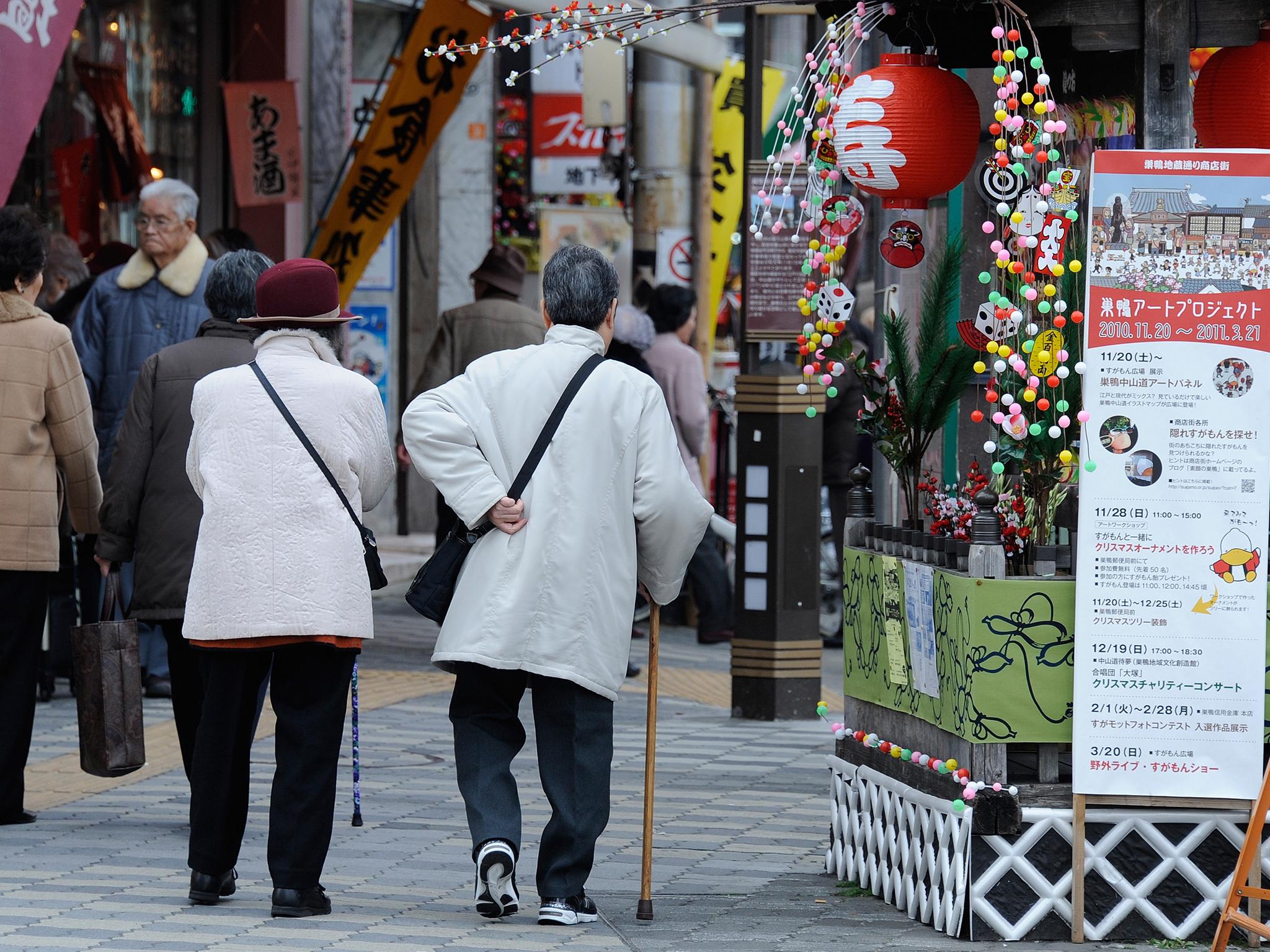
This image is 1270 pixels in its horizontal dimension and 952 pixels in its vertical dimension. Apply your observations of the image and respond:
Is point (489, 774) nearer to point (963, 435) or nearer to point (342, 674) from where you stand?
point (342, 674)

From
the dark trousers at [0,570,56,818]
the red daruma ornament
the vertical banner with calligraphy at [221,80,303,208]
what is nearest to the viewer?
the red daruma ornament

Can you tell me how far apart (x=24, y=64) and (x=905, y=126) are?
3.49m

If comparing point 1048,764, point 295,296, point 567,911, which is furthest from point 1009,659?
point 295,296

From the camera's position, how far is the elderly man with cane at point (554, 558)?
5.37 meters

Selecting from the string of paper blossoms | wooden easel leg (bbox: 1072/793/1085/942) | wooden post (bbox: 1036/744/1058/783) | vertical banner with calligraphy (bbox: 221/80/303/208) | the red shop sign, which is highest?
the red shop sign

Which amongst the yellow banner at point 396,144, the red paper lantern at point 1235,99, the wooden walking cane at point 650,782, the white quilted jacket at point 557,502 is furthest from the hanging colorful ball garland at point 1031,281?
the yellow banner at point 396,144

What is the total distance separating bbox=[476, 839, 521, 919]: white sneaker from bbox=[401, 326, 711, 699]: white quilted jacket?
0.48 m

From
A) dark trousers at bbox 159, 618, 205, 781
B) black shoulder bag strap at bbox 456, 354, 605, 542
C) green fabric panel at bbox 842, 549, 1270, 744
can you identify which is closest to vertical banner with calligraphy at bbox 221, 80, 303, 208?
dark trousers at bbox 159, 618, 205, 781

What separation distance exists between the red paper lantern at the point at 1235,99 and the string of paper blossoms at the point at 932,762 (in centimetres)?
193

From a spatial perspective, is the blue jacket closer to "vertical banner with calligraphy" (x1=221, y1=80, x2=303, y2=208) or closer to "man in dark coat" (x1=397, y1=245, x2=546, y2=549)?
"man in dark coat" (x1=397, y1=245, x2=546, y2=549)

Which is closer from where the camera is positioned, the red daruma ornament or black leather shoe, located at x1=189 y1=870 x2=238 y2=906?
black leather shoe, located at x1=189 y1=870 x2=238 y2=906

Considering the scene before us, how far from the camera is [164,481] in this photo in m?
6.43

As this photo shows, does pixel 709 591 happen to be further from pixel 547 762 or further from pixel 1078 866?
pixel 1078 866

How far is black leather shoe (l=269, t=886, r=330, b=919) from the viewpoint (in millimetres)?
5406
